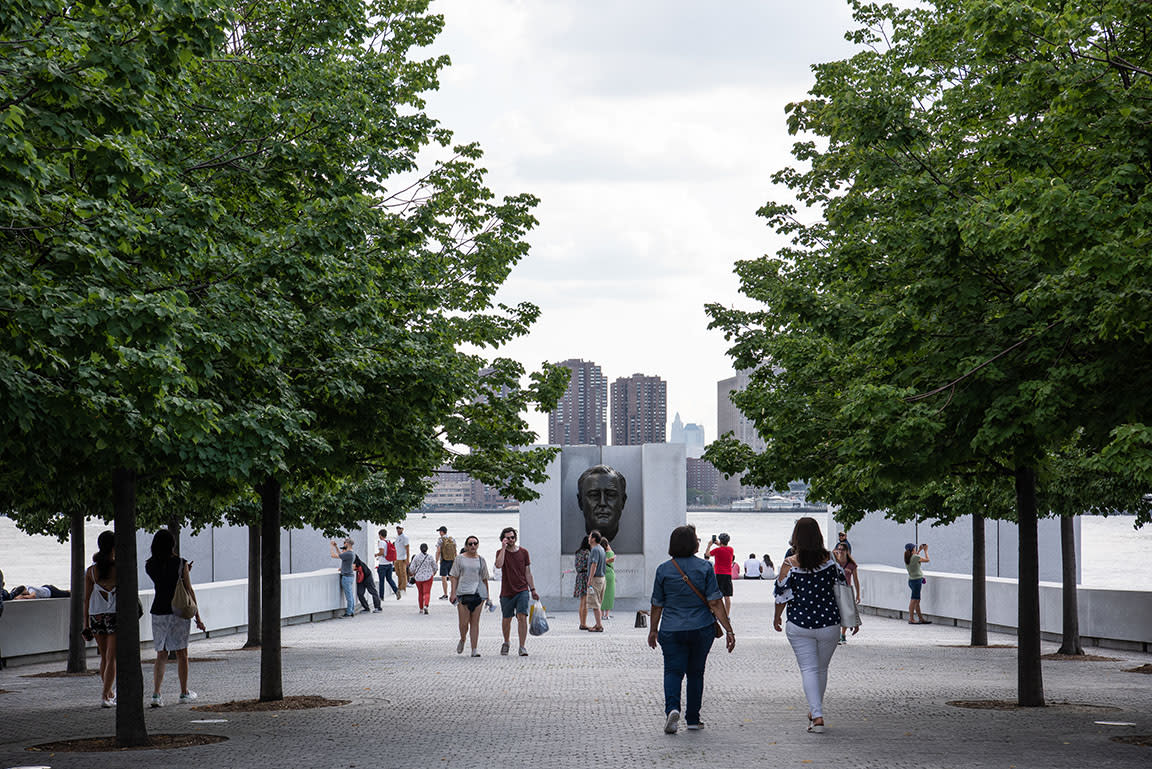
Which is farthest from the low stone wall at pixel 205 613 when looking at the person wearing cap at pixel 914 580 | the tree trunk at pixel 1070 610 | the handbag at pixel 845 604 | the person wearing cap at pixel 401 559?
the tree trunk at pixel 1070 610

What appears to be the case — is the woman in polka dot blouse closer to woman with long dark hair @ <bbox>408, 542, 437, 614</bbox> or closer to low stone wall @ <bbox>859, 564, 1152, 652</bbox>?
low stone wall @ <bbox>859, 564, 1152, 652</bbox>

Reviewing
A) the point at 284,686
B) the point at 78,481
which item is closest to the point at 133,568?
the point at 78,481

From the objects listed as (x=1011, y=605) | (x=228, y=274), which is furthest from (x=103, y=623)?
(x=1011, y=605)

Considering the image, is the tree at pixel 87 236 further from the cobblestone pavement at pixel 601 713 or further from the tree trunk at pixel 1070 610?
the tree trunk at pixel 1070 610

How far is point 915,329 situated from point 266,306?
17.6ft

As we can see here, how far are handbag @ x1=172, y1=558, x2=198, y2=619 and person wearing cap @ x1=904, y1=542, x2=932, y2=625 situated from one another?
18.2 m

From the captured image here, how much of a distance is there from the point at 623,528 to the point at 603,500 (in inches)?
83.6

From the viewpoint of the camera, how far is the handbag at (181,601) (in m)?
13.3

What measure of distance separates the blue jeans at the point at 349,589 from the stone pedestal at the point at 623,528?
15.1 ft

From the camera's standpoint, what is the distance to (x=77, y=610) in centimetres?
1897

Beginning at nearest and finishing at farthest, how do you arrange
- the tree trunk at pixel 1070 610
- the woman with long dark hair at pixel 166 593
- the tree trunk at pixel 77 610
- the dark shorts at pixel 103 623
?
1. the woman with long dark hair at pixel 166 593
2. the dark shorts at pixel 103 623
3. the tree trunk at pixel 77 610
4. the tree trunk at pixel 1070 610

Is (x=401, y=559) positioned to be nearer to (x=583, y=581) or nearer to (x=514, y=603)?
(x=583, y=581)

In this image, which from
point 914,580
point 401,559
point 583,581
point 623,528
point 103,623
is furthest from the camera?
point 401,559

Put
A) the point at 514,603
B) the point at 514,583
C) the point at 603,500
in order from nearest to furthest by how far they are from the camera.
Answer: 1. the point at 514,583
2. the point at 514,603
3. the point at 603,500
